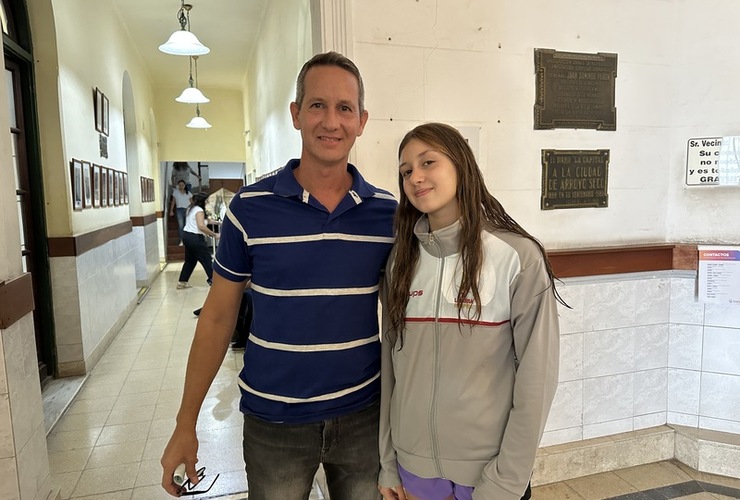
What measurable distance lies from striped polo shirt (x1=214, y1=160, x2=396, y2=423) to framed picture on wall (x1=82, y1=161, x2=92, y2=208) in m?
3.52

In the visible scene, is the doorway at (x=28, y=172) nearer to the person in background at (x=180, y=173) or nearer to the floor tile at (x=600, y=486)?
the floor tile at (x=600, y=486)

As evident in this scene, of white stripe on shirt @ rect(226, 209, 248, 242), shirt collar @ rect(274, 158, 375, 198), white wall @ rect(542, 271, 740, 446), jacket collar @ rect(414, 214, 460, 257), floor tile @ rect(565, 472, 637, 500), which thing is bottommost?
floor tile @ rect(565, 472, 637, 500)

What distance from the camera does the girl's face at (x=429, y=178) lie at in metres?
1.14

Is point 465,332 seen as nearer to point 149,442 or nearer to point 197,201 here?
point 149,442

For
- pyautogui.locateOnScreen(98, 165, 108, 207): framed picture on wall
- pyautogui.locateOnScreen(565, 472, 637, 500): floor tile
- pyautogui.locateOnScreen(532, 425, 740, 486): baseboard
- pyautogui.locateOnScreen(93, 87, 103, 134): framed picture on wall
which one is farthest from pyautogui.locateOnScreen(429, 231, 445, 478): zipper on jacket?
pyautogui.locateOnScreen(93, 87, 103, 134): framed picture on wall

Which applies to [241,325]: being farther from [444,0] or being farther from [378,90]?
[444,0]

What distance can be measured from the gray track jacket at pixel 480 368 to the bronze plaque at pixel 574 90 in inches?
53.4

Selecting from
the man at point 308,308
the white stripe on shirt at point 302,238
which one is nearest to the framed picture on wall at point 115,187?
the man at point 308,308

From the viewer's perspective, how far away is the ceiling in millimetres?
6148

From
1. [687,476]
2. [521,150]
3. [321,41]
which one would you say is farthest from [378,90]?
[687,476]

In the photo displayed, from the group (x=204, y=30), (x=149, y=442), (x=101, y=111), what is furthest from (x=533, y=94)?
(x=204, y=30)

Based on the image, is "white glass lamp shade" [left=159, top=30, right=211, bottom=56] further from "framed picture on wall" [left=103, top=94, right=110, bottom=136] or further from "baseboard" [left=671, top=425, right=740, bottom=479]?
"baseboard" [left=671, top=425, right=740, bottom=479]

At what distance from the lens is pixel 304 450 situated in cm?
124

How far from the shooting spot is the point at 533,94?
224cm
